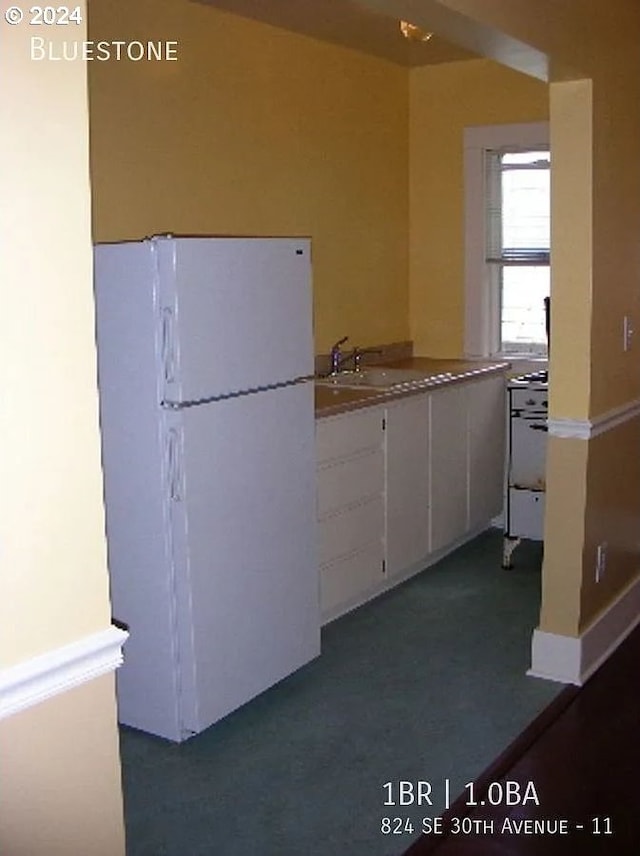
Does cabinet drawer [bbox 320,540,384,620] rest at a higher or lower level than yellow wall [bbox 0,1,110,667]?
lower

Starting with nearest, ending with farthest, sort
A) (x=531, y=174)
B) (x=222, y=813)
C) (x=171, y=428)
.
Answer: (x=222, y=813)
(x=171, y=428)
(x=531, y=174)

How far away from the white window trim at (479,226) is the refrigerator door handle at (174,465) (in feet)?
9.28

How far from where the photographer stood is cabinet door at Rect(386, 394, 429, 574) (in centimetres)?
436

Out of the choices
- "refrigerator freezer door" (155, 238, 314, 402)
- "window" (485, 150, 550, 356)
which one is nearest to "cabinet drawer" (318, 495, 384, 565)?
"refrigerator freezer door" (155, 238, 314, 402)

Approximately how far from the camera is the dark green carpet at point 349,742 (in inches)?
107

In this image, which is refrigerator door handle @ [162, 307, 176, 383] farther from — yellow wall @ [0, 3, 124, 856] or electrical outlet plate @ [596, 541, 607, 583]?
electrical outlet plate @ [596, 541, 607, 583]

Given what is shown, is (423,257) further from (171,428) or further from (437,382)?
(171,428)

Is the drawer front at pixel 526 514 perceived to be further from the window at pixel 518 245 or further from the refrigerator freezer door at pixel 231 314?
the refrigerator freezer door at pixel 231 314

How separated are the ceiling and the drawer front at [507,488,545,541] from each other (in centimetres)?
211

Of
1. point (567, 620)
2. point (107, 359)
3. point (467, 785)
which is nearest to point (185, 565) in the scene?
point (107, 359)

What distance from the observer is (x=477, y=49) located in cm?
290

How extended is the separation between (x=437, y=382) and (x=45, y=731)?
329 centimetres

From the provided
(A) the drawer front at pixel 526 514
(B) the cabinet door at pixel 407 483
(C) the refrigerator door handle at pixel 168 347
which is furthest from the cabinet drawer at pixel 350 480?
(C) the refrigerator door handle at pixel 168 347

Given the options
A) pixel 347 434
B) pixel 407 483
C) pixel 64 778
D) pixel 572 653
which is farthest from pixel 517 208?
pixel 64 778
